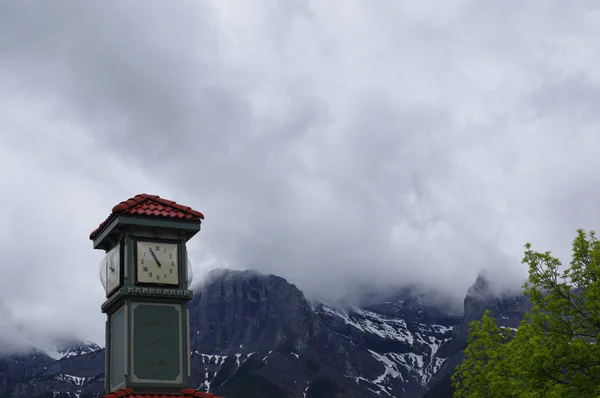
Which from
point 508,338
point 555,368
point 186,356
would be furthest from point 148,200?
point 508,338

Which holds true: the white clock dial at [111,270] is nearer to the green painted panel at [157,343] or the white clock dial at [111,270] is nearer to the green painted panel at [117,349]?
the green painted panel at [117,349]

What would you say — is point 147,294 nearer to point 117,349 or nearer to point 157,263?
point 157,263

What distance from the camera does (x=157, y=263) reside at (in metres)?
23.3

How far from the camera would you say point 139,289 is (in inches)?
891

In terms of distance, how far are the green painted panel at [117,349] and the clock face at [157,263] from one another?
1.15 metres

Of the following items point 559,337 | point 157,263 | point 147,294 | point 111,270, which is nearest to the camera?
point 147,294

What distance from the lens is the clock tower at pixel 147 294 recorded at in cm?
2231

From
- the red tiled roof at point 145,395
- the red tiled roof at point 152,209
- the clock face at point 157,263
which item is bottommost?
the red tiled roof at point 145,395

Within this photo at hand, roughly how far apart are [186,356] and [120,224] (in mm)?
4046

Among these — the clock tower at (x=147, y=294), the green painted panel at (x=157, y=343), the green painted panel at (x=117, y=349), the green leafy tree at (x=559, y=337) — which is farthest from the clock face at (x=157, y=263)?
the green leafy tree at (x=559, y=337)

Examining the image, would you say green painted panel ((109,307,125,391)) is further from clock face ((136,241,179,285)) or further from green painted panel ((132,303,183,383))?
clock face ((136,241,179,285))

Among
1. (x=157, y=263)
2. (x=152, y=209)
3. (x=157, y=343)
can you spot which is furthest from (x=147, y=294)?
(x=152, y=209)

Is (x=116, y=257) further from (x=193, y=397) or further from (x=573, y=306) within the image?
(x=573, y=306)

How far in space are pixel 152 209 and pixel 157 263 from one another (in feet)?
5.14
